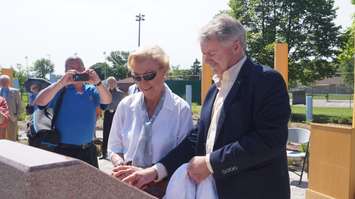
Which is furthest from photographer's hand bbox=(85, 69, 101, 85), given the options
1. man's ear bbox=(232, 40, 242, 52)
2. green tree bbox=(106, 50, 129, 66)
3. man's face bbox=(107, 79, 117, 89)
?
green tree bbox=(106, 50, 129, 66)

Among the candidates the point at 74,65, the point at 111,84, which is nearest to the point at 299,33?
the point at 111,84

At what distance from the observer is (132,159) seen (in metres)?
2.55

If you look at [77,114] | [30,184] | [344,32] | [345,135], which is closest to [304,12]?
[344,32]

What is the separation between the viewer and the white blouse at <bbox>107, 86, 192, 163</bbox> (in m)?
2.52

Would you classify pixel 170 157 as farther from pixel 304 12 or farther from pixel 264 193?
pixel 304 12

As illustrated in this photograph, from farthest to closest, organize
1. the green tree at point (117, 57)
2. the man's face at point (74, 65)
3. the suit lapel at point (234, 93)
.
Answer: the green tree at point (117, 57)
the man's face at point (74, 65)
the suit lapel at point (234, 93)

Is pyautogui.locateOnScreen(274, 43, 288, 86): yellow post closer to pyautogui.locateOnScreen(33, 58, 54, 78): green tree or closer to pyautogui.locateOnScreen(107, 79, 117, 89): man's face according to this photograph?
pyautogui.locateOnScreen(107, 79, 117, 89): man's face

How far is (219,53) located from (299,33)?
3256cm

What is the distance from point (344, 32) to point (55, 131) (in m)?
31.5

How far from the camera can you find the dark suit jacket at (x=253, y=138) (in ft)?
6.76

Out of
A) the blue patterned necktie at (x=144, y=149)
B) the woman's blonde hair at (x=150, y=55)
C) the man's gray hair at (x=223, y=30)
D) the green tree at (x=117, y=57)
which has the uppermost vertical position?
the green tree at (x=117, y=57)

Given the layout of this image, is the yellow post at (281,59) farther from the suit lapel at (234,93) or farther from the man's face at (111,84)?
the suit lapel at (234,93)

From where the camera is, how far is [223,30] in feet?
6.95

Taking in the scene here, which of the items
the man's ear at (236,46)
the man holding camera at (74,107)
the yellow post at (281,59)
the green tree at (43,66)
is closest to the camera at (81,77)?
the man holding camera at (74,107)
